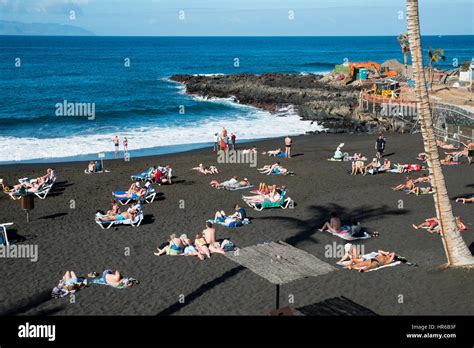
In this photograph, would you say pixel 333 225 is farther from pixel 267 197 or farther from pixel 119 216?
pixel 119 216

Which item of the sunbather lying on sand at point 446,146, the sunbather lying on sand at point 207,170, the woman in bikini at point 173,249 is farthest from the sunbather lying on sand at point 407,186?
the woman in bikini at point 173,249

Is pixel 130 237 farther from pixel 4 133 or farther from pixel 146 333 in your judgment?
pixel 4 133

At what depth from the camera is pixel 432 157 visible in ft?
42.2

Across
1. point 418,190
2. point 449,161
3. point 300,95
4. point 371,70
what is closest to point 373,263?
point 418,190

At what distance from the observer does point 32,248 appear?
15.3 metres

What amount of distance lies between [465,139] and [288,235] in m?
16.8

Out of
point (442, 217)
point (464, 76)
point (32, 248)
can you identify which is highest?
point (464, 76)

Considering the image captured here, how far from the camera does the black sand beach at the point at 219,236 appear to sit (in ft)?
39.4

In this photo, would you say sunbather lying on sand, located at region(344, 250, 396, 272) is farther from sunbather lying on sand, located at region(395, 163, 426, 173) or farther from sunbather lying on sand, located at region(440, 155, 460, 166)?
sunbather lying on sand, located at region(440, 155, 460, 166)

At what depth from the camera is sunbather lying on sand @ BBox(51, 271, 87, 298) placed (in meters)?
12.4

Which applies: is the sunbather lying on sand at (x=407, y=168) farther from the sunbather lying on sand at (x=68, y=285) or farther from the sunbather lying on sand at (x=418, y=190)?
the sunbather lying on sand at (x=68, y=285)

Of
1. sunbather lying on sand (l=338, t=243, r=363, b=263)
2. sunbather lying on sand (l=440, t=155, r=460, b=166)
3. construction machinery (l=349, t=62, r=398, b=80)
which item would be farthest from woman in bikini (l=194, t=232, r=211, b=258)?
construction machinery (l=349, t=62, r=398, b=80)

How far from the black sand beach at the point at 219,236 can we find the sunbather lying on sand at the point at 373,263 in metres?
0.25

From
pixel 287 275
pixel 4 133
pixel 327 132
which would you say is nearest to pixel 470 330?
pixel 287 275
